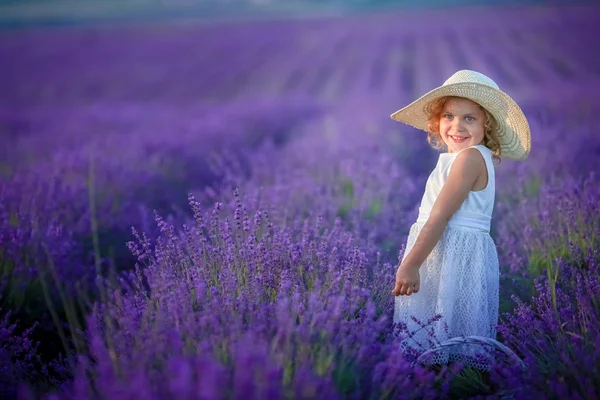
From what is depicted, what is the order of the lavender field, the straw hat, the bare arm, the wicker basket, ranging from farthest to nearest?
the straw hat
the bare arm
the wicker basket
the lavender field

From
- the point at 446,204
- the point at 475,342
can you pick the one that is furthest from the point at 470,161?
the point at 475,342

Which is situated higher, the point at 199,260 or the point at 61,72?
the point at 61,72

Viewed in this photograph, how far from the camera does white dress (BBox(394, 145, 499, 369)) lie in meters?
2.11

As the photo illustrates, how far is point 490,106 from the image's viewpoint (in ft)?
7.18

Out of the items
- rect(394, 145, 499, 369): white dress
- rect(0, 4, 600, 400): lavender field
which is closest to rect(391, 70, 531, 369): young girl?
rect(394, 145, 499, 369): white dress

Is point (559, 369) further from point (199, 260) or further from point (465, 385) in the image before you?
point (199, 260)

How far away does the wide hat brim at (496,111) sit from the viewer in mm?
2146

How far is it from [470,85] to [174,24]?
11.2 m

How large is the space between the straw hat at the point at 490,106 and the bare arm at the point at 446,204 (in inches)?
9.0

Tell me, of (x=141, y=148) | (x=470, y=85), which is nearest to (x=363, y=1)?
(x=141, y=148)

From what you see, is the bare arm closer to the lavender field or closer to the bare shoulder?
the bare shoulder

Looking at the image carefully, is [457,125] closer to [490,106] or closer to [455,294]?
[490,106]

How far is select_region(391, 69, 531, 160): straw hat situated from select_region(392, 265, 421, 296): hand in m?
0.61

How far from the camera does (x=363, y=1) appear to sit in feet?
44.5
